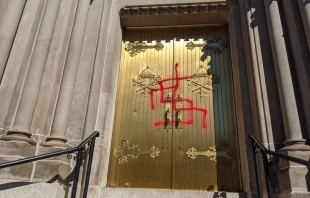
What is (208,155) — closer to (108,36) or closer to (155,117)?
(155,117)

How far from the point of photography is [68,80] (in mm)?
4941

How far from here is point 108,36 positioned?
19.5 ft

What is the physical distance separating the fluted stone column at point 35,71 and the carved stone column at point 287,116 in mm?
3957

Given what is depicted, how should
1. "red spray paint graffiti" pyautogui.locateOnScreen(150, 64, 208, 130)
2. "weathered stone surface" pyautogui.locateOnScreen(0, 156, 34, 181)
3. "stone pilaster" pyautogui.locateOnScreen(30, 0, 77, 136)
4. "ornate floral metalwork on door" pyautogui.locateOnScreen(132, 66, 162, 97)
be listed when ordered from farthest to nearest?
"ornate floral metalwork on door" pyautogui.locateOnScreen(132, 66, 162, 97)
"red spray paint graffiti" pyautogui.locateOnScreen(150, 64, 208, 130)
"stone pilaster" pyautogui.locateOnScreen(30, 0, 77, 136)
"weathered stone surface" pyautogui.locateOnScreen(0, 156, 34, 181)

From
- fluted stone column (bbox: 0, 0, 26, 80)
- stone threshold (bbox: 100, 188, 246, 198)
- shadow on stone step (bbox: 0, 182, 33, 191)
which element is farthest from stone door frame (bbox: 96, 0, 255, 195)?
fluted stone column (bbox: 0, 0, 26, 80)

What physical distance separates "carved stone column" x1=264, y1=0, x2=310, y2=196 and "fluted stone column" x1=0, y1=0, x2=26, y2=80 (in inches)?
187

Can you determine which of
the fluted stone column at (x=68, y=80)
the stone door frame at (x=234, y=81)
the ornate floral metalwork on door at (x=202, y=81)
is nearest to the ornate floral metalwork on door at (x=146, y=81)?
the stone door frame at (x=234, y=81)

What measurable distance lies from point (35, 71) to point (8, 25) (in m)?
1.08

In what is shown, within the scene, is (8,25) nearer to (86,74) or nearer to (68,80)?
(68,80)

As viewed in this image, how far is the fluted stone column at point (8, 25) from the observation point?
184 inches

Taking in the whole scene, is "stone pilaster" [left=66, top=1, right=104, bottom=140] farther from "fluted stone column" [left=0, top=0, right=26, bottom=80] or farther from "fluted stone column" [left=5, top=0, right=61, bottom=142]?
"fluted stone column" [left=0, top=0, right=26, bottom=80]

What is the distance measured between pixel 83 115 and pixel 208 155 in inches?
97.9

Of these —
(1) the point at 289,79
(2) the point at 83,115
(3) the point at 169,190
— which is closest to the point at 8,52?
(2) the point at 83,115

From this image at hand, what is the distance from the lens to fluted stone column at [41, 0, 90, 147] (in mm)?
4480
